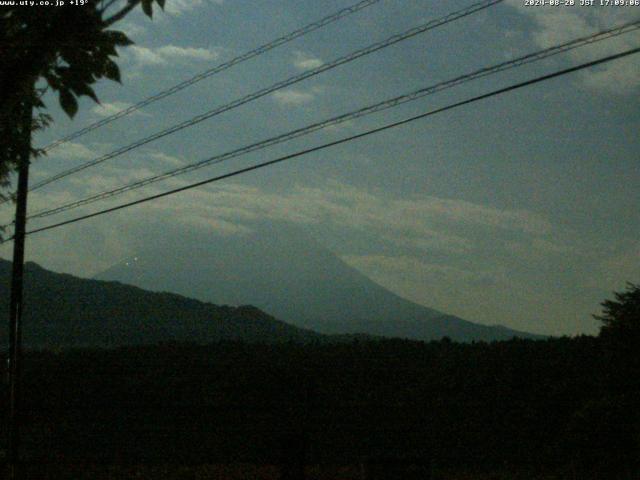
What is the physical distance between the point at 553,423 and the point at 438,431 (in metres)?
3.81

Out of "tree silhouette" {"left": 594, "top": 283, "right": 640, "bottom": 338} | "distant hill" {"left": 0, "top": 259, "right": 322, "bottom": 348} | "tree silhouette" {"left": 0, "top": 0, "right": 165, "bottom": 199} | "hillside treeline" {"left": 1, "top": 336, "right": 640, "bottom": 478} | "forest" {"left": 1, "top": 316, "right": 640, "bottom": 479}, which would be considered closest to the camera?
"tree silhouette" {"left": 0, "top": 0, "right": 165, "bottom": 199}

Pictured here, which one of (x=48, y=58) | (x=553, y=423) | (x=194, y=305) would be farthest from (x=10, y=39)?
(x=194, y=305)

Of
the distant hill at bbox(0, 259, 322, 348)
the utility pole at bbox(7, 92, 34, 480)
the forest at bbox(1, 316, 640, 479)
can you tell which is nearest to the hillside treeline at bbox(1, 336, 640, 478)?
the forest at bbox(1, 316, 640, 479)

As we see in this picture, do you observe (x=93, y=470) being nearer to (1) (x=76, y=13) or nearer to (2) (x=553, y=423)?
(2) (x=553, y=423)

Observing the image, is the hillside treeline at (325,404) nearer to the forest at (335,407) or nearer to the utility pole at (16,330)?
the forest at (335,407)

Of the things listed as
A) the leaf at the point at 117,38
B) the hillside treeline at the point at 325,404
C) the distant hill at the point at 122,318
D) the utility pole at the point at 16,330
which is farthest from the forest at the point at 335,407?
the distant hill at the point at 122,318

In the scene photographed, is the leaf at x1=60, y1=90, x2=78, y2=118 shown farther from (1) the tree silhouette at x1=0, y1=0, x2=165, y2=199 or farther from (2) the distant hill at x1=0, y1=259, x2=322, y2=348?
(2) the distant hill at x1=0, y1=259, x2=322, y2=348

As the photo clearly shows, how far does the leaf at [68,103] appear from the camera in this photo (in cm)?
618

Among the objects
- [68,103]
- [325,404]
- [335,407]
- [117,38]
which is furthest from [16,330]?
[117,38]

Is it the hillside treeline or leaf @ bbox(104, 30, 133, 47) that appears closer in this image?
leaf @ bbox(104, 30, 133, 47)

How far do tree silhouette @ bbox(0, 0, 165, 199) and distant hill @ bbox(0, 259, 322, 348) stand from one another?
70.0 m

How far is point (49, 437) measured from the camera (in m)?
30.0

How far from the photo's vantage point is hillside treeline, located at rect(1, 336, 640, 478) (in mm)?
23827

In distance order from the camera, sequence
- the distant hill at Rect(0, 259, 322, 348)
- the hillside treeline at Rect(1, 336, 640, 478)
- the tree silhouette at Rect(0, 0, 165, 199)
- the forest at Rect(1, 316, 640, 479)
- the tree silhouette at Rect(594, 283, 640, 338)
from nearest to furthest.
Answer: the tree silhouette at Rect(0, 0, 165, 199)
the tree silhouette at Rect(594, 283, 640, 338)
the forest at Rect(1, 316, 640, 479)
the hillside treeline at Rect(1, 336, 640, 478)
the distant hill at Rect(0, 259, 322, 348)
